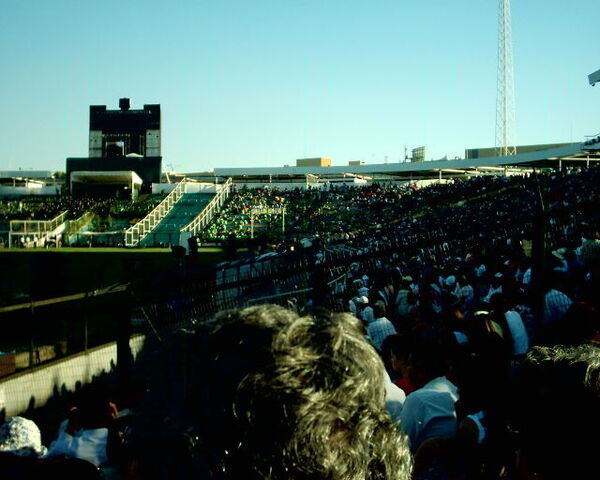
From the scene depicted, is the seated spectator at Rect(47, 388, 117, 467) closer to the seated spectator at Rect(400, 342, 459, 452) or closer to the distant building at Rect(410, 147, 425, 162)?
the seated spectator at Rect(400, 342, 459, 452)

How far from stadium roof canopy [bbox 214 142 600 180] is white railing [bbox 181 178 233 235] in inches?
407

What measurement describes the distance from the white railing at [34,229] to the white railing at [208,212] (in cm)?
921

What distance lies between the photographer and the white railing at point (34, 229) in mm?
36938

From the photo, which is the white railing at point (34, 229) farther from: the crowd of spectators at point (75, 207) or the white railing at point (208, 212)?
the white railing at point (208, 212)

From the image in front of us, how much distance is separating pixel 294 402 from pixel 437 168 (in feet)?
165

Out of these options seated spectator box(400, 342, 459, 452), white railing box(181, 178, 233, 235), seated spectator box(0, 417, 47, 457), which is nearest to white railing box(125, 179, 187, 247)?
white railing box(181, 178, 233, 235)

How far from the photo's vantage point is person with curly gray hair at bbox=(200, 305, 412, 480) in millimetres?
1188

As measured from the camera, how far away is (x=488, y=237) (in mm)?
4656

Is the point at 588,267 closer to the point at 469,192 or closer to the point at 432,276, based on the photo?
the point at 432,276

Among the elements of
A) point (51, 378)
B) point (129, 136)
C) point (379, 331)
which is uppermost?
point (129, 136)

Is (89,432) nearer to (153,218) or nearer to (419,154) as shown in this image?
(153,218)

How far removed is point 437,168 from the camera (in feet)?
163

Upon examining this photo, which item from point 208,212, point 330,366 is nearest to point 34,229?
point 208,212

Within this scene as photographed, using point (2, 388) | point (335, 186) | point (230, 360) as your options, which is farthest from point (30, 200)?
point (230, 360)
